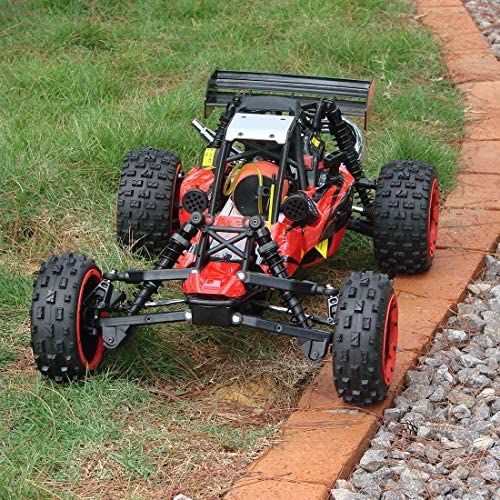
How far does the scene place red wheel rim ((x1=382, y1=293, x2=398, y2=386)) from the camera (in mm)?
4715

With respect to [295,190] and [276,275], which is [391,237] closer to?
[295,190]

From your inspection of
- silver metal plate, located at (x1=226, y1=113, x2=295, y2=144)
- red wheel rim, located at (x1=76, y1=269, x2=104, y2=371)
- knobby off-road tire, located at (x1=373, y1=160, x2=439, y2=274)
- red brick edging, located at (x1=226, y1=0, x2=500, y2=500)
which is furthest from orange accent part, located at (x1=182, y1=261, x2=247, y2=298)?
knobby off-road tire, located at (x1=373, y1=160, x2=439, y2=274)

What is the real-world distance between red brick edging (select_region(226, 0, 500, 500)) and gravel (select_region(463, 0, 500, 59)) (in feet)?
0.55

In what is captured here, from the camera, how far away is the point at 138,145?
675cm

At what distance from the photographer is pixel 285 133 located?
518cm

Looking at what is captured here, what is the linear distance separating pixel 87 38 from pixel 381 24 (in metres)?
2.23

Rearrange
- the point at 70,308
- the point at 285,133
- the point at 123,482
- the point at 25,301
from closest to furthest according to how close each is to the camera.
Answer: the point at 123,482, the point at 70,308, the point at 285,133, the point at 25,301

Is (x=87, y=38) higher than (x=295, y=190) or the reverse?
the reverse

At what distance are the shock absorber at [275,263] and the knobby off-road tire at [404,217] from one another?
1026 millimetres

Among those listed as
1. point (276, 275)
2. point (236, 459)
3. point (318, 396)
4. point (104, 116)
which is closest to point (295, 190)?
point (276, 275)

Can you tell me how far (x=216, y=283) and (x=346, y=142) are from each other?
1.40 metres

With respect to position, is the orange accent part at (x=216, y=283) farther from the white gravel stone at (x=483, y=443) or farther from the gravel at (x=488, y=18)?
the gravel at (x=488, y=18)

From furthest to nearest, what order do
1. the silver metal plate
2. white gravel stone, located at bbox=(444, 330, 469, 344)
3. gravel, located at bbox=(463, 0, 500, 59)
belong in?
1. gravel, located at bbox=(463, 0, 500, 59)
2. white gravel stone, located at bbox=(444, 330, 469, 344)
3. the silver metal plate

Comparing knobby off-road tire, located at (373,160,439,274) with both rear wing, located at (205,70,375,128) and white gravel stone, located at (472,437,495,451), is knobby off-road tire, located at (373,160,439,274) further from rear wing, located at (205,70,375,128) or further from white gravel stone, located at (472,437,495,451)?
white gravel stone, located at (472,437,495,451)
